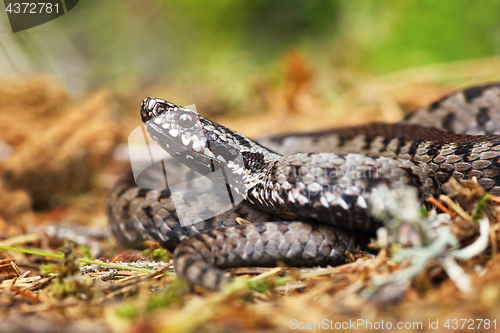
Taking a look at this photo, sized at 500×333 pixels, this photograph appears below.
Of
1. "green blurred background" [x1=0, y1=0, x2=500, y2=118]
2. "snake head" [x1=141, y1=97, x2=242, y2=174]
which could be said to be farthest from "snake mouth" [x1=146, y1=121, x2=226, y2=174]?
"green blurred background" [x1=0, y1=0, x2=500, y2=118]

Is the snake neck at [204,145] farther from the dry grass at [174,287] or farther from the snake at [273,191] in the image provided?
the dry grass at [174,287]

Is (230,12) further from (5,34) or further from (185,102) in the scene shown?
(5,34)

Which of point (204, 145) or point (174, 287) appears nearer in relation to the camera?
point (174, 287)

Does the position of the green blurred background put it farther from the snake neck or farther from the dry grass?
the snake neck

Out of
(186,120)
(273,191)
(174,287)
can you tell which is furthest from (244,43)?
(174,287)

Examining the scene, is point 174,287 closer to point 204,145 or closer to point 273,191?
point 273,191

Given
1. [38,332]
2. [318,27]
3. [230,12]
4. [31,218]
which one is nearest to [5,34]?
[31,218]

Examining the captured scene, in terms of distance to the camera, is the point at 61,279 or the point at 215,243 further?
the point at 215,243
